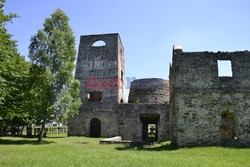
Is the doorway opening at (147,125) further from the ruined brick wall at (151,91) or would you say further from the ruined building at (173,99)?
the ruined brick wall at (151,91)

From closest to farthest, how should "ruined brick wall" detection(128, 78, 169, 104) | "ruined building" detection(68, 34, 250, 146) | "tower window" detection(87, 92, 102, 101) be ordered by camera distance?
"ruined building" detection(68, 34, 250, 146) < "tower window" detection(87, 92, 102, 101) < "ruined brick wall" detection(128, 78, 169, 104)

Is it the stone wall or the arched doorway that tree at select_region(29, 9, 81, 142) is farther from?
the arched doorway

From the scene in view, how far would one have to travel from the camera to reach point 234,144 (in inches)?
489

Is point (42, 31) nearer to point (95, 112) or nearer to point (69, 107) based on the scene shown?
point (69, 107)

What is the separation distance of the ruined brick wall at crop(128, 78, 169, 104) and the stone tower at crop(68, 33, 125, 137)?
6.35ft

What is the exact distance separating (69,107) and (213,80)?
390 inches

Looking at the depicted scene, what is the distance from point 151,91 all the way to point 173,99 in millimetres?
10893

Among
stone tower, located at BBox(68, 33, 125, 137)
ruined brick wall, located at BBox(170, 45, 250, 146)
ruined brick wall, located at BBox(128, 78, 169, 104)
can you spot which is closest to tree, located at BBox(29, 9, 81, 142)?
stone tower, located at BBox(68, 33, 125, 137)

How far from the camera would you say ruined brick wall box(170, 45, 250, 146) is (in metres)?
12.6

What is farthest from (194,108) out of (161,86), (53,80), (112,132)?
(161,86)

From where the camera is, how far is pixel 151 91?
84.5 feet

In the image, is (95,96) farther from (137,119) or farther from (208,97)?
(208,97)

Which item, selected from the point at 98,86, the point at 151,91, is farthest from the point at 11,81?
the point at 151,91

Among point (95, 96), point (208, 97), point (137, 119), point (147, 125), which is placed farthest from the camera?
point (147, 125)
